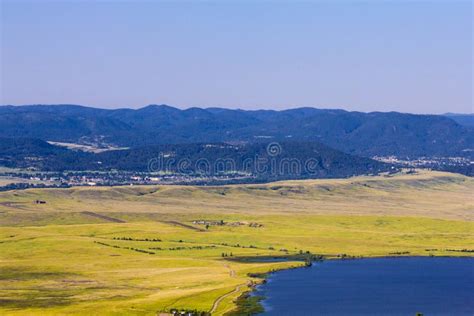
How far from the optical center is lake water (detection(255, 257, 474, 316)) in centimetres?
11775

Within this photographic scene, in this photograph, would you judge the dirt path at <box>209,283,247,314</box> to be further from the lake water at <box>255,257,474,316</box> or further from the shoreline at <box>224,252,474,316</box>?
the lake water at <box>255,257,474,316</box>

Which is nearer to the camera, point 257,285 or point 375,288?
point 375,288

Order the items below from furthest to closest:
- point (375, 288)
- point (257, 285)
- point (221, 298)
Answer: point (257, 285)
point (375, 288)
point (221, 298)

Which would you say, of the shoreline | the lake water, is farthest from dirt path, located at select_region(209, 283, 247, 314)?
the lake water

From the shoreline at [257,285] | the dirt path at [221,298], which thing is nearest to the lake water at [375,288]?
the shoreline at [257,285]

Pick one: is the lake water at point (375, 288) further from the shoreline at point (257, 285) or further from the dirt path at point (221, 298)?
the dirt path at point (221, 298)

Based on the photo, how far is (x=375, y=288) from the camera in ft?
439

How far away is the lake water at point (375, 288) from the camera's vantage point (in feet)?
386

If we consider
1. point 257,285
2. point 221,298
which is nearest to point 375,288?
point 257,285

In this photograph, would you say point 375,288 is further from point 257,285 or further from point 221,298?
point 221,298

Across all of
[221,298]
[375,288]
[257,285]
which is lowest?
[375,288]

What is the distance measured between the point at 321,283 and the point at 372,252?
38332mm

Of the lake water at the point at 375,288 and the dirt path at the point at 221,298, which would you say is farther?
the lake water at the point at 375,288

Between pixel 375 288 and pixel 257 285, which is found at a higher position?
pixel 257 285
